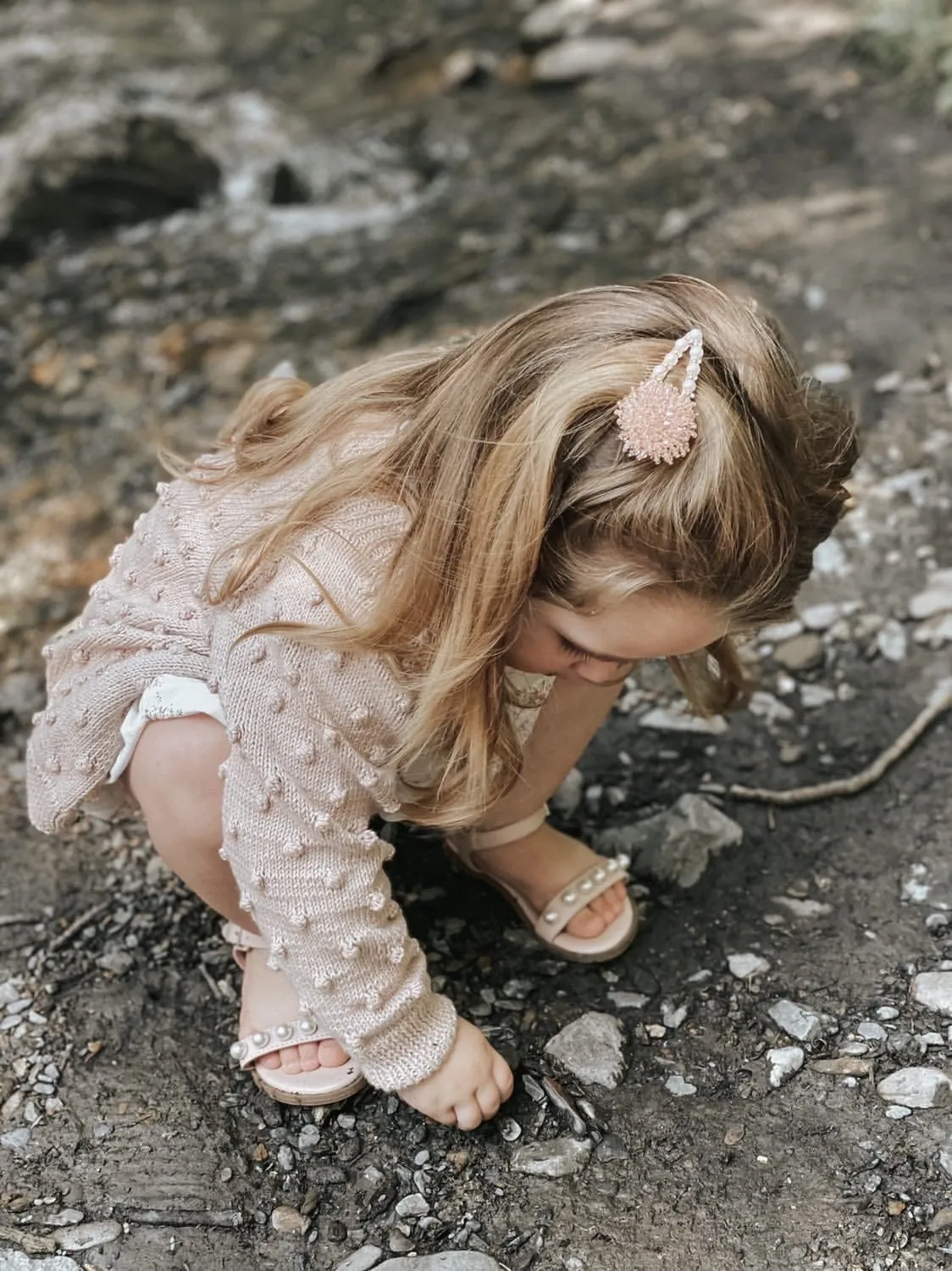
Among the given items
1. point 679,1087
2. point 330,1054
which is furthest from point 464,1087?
point 679,1087

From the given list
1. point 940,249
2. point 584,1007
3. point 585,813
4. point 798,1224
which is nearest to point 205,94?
point 940,249

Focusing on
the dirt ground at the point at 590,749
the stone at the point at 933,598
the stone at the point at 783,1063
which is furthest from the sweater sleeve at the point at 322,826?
the stone at the point at 933,598

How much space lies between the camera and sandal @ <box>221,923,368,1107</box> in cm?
198

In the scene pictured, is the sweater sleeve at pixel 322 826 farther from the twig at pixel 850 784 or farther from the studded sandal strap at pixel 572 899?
the twig at pixel 850 784

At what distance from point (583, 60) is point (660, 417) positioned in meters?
4.88

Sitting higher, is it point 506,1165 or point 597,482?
point 597,482

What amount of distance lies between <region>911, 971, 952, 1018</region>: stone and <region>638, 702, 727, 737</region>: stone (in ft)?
2.27

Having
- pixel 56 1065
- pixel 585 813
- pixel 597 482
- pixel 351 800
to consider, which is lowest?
pixel 585 813

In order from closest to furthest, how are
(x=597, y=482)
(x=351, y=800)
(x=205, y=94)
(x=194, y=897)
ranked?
(x=597, y=482)
(x=351, y=800)
(x=194, y=897)
(x=205, y=94)

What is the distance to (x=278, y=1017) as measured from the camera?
80.0 inches

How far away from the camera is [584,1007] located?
2158 millimetres

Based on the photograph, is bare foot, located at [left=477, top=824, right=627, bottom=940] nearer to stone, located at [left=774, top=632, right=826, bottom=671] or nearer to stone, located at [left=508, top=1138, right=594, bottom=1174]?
stone, located at [left=508, top=1138, right=594, bottom=1174]

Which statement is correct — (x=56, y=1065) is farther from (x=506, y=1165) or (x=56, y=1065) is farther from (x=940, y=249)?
(x=940, y=249)

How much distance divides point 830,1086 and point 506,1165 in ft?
1.63
